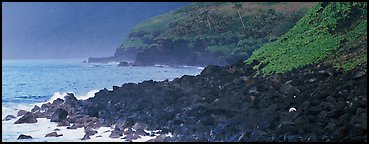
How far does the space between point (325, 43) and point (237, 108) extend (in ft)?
31.4

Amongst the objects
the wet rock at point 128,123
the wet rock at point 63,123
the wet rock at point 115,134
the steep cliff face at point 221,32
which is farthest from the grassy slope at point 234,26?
the wet rock at point 115,134

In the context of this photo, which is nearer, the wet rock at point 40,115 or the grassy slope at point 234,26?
the wet rock at point 40,115

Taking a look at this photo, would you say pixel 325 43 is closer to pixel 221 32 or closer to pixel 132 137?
pixel 132 137

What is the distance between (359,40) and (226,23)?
66481 mm

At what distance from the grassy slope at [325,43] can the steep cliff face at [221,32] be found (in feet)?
121

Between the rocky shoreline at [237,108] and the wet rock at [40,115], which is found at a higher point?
the rocky shoreline at [237,108]

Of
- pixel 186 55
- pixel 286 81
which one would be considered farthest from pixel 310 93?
pixel 186 55

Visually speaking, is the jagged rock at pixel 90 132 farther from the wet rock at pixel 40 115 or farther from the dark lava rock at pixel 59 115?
the wet rock at pixel 40 115

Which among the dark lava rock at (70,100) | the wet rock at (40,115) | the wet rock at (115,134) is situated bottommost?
the dark lava rock at (70,100)

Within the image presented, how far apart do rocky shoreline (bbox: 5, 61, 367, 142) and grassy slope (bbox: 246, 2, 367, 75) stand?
3.81ft

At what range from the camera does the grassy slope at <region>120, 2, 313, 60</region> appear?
88.1 m

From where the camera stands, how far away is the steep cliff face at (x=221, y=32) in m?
88.6

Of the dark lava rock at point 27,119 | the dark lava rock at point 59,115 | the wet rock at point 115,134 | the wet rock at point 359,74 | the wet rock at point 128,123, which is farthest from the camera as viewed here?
the dark lava rock at point 27,119

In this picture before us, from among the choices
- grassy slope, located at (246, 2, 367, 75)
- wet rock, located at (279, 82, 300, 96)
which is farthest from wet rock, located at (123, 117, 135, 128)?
grassy slope, located at (246, 2, 367, 75)
